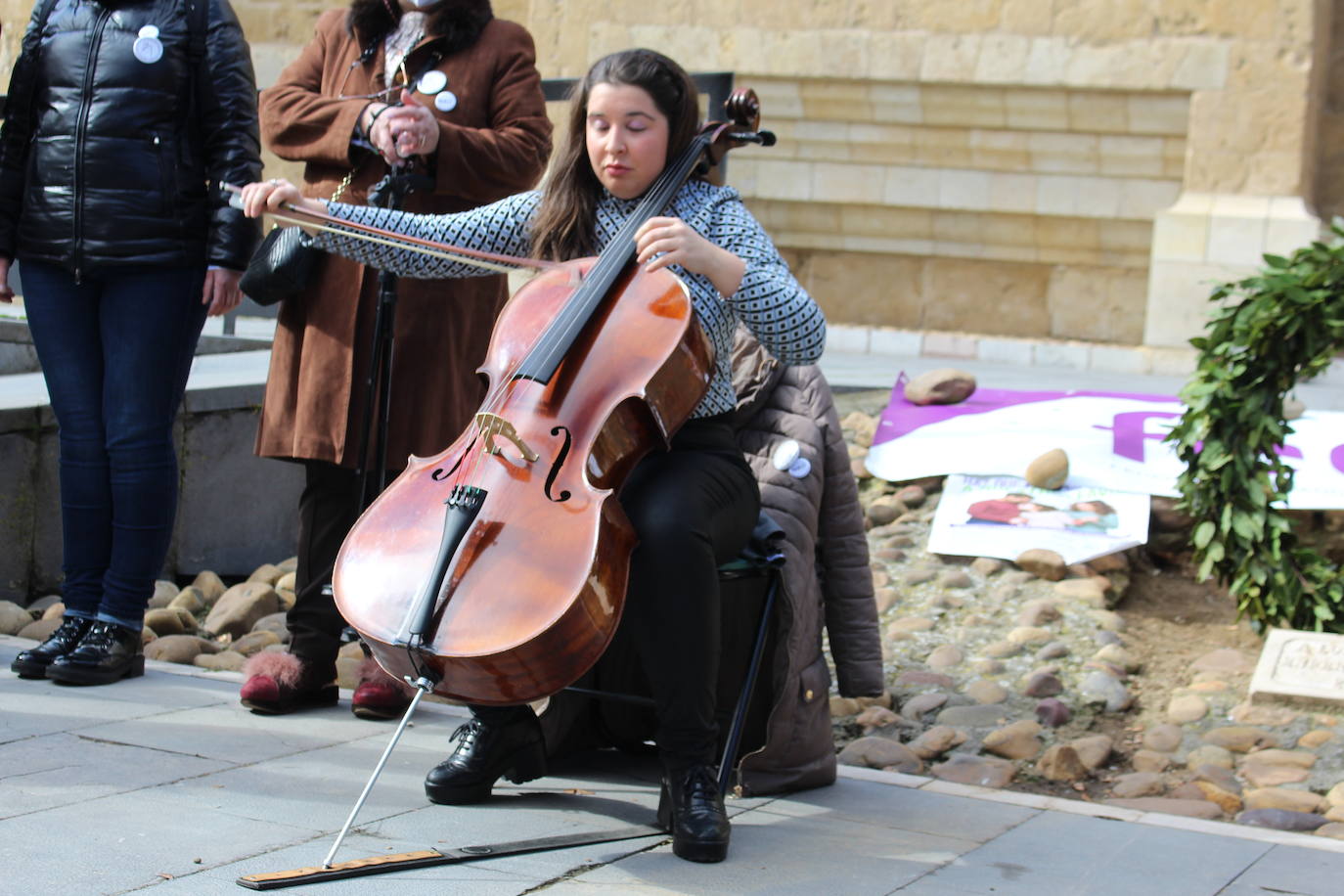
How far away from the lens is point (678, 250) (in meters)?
2.65

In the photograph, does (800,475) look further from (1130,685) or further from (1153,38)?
(1153,38)

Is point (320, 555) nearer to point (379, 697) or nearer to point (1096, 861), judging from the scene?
point (379, 697)

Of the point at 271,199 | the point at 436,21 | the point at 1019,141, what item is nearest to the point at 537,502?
the point at 271,199

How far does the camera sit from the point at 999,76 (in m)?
9.62

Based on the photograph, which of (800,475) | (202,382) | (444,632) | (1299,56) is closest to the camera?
(444,632)

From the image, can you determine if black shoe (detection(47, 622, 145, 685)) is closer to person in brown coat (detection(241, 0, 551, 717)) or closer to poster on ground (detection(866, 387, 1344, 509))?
person in brown coat (detection(241, 0, 551, 717))

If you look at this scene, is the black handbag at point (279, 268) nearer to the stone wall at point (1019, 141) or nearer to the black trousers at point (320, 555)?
the black trousers at point (320, 555)

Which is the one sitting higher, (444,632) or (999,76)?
(999,76)

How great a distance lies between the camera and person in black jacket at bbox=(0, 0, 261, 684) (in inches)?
138

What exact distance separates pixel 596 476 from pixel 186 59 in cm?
165

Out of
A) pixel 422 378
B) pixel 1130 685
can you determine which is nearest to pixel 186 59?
pixel 422 378

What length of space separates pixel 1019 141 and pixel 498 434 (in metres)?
7.92

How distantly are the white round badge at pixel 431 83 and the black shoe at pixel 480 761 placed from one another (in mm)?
1363

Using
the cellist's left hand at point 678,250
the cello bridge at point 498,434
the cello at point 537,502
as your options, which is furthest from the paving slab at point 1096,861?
the cellist's left hand at point 678,250
